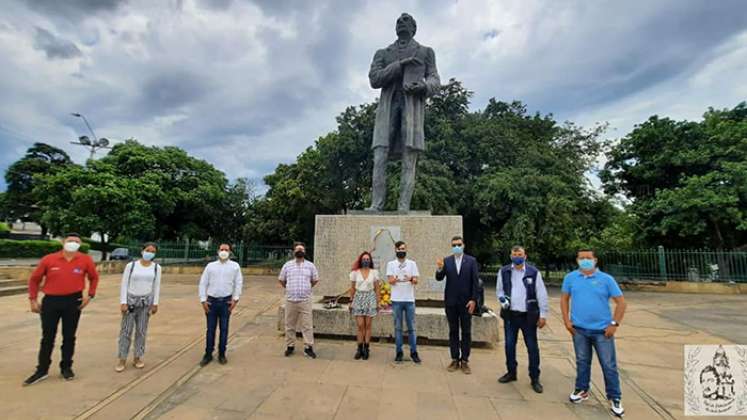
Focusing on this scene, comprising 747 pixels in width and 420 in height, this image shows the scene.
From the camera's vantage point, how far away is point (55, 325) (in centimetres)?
408

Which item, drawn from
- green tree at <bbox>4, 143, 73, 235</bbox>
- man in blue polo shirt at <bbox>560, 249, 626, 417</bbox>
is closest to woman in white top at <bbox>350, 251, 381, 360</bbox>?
man in blue polo shirt at <bbox>560, 249, 626, 417</bbox>

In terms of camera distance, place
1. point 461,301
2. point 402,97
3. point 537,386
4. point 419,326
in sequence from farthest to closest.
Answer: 1. point 402,97
2. point 419,326
3. point 461,301
4. point 537,386

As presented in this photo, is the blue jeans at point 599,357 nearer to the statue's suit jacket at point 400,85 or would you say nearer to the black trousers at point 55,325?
the statue's suit jacket at point 400,85

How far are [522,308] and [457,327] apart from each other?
0.85 metres

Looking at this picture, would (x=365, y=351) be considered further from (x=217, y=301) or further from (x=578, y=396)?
(x=578, y=396)

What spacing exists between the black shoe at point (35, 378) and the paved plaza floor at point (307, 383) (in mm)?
104

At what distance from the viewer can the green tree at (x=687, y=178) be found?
1430 cm

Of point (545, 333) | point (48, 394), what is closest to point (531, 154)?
point (545, 333)

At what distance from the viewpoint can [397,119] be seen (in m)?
6.82

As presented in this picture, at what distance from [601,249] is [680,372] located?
15.4m

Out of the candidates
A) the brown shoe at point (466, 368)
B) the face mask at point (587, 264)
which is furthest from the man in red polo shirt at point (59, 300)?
the face mask at point (587, 264)

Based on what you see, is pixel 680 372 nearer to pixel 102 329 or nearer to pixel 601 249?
pixel 102 329

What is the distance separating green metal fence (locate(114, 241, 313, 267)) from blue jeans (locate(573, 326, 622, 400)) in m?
17.1

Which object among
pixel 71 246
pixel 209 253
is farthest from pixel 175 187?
pixel 71 246
